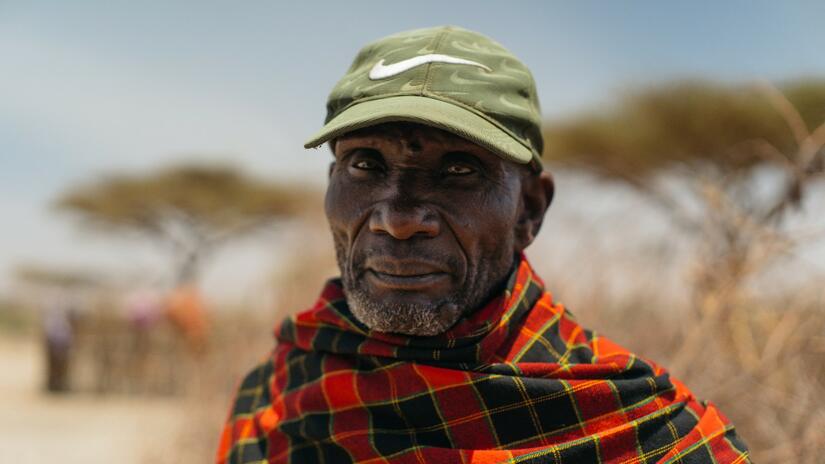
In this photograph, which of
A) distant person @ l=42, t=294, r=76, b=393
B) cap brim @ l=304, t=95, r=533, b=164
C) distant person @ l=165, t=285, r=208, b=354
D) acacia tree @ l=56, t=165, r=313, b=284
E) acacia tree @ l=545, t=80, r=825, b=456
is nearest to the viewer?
cap brim @ l=304, t=95, r=533, b=164

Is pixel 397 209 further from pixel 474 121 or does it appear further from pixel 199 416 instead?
pixel 199 416

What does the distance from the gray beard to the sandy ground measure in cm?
371

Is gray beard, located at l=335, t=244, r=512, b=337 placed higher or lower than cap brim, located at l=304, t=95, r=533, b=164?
lower

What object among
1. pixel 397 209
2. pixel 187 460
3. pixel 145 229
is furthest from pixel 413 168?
pixel 145 229

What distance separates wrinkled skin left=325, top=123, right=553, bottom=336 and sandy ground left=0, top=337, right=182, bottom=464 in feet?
12.3

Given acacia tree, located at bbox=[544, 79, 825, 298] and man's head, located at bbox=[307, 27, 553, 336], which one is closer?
man's head, located at bbox=[307, 27, 553, 336]

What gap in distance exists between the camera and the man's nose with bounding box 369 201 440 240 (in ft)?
4.61

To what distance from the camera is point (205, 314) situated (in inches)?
384

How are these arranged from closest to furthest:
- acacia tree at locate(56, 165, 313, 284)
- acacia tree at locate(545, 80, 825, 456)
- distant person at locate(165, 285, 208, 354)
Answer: acacia tree at locate(545, 80, 825, 456) < distant person at locate(165, 285, 208, 354) < acacia tree at locate(56, 165, 313, 284)

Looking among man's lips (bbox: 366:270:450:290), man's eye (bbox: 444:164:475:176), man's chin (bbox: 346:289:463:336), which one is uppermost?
man's eye (bbox: 444:164:475:176)

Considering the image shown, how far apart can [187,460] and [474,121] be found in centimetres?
386

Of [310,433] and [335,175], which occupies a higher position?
[335,175]

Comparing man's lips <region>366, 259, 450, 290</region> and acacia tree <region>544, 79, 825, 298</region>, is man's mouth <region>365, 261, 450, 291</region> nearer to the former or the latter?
man's lips <region>366, 259, 450, 290</region>

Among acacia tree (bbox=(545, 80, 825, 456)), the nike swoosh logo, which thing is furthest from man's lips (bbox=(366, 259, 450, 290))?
acacia tree (bbox=(545, 80, 825, 456))
